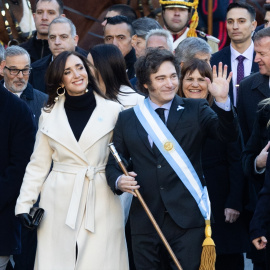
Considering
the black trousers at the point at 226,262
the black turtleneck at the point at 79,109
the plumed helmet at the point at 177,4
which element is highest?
the plumed helmet at the point at 177,4

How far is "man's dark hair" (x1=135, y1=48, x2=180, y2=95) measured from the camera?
21.5 feet

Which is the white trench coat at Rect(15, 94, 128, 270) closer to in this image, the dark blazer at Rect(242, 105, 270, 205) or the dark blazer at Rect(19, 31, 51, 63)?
the dark blazer at Rect(242, 105, 270, 205)

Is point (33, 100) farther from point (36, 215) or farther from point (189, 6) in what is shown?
point (189, 6)

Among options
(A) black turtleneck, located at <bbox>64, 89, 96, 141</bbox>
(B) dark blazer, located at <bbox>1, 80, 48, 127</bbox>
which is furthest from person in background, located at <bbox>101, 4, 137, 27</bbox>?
(A) black turtleneck, located at <bbox>64, 89, 96, 141</bbox>

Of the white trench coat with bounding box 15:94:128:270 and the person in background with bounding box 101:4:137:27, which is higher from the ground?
the person in background with bounding box 101:4:137:27

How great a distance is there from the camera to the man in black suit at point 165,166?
6.23 m

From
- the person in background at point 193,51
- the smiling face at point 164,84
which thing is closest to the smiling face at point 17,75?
the person in background at point 193,51

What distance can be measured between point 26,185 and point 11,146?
37 centimetres

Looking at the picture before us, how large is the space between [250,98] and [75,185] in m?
1.89

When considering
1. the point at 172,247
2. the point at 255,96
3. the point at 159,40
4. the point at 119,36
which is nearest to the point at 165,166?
the point at 172,247

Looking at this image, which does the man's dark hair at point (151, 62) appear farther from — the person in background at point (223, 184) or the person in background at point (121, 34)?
the person in background at point (121, 34)

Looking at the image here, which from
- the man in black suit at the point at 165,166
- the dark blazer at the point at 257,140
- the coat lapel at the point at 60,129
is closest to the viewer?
the man in black suit at the point at 165,166

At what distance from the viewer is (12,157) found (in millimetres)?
6855

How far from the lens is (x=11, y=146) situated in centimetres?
687
